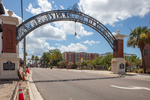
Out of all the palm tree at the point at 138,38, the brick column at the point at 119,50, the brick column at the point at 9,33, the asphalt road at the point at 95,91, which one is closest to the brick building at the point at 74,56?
the palm tree at the point at 138,38


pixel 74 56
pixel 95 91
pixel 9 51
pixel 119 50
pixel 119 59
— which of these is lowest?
pixel 74 56

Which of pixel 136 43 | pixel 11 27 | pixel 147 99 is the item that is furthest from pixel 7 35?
pixel 136 43

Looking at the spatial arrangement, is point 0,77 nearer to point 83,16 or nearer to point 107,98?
point 107,98

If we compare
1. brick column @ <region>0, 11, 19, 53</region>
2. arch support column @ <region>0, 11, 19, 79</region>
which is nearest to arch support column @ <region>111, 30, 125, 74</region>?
arch support column @ <region>0, 11, 19, 79</region>

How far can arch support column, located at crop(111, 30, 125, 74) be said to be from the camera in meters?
18.9

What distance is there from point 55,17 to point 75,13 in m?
3.03

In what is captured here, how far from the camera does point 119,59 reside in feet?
62.6

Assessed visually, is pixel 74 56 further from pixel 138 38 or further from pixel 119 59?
pixel 119 59

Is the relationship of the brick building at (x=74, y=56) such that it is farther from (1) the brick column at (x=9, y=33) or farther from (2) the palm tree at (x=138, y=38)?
(1) the brick column at (x=9, y=33)

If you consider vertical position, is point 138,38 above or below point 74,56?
above

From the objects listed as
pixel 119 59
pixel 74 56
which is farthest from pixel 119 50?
pixel 74 56

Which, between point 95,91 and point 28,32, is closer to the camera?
point 95,91

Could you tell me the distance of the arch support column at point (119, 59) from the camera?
18.9 m

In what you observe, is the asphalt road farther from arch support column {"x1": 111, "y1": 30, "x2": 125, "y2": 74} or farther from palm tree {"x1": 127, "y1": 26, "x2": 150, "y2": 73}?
palm tree {"x1": 127, "y1": 26, "x2": 150, "y2": 73}
